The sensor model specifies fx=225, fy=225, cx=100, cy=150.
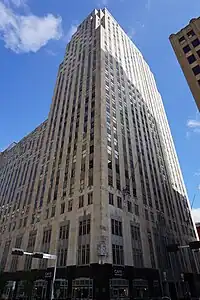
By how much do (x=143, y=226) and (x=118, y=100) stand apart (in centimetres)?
3341

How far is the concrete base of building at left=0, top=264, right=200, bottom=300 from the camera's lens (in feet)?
105

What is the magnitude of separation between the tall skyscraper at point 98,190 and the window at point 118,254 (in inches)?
6.0

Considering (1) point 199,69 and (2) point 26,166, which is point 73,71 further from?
(1) point 199,69

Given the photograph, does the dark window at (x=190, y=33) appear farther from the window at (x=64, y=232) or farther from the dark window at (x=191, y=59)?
the window at (x=64, y=232)

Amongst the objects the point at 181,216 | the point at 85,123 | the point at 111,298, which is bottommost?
the point at 111,298

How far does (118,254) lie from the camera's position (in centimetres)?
3606

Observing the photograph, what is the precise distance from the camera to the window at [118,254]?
115ft

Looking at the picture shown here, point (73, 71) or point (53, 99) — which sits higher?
point (73, 71)

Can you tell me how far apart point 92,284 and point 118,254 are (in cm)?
613

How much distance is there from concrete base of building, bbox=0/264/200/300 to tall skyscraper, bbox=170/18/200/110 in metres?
33.0

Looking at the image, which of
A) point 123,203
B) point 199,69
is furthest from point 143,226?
point 199,69

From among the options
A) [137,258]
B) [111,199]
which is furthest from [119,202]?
[137,258]

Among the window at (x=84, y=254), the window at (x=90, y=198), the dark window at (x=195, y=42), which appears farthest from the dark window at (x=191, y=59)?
the window at (x=84, y=254)

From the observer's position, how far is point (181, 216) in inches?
2473
